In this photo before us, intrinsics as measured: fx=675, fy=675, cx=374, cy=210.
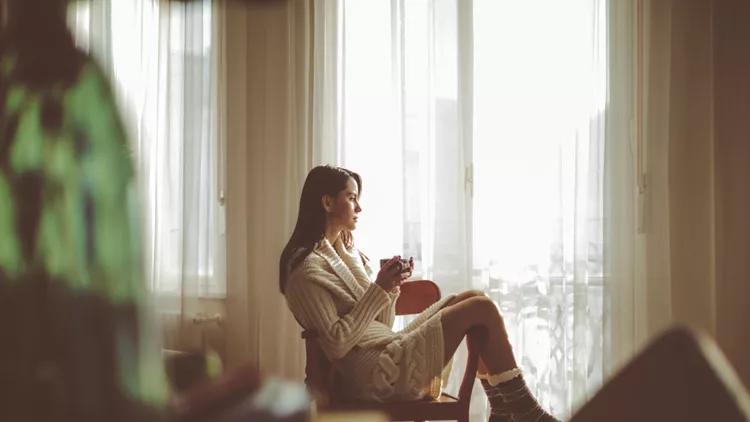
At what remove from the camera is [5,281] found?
12.8 inches

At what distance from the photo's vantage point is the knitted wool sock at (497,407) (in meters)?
2.06

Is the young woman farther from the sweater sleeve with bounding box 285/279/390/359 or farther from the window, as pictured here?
the window

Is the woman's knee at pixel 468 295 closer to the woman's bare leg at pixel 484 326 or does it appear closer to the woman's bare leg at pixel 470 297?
the woman's bare leg at pixel 470 297

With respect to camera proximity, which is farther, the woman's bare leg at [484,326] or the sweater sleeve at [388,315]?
the sweater sleeve at [388,315]

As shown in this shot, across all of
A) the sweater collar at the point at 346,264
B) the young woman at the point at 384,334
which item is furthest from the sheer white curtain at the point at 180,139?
the young woman at the point at 384,334

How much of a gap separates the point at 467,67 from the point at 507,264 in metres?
0.88

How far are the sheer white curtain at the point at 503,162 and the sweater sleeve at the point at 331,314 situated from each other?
2.87 ft

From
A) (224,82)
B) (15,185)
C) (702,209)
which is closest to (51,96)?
(15,185)

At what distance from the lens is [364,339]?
2.16m

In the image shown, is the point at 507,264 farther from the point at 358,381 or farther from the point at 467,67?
the point at 358,381

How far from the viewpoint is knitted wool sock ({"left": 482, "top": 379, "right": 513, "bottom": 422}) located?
2061 millimetres

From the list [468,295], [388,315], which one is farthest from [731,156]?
[388,315]

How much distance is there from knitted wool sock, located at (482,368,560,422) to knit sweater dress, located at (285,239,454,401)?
180 mm

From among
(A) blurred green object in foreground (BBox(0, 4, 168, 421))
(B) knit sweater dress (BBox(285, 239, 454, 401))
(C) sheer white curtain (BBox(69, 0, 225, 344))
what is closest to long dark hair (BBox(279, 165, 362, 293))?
(B) knit sweater dress (BBox(285, 239, 454, 401))
